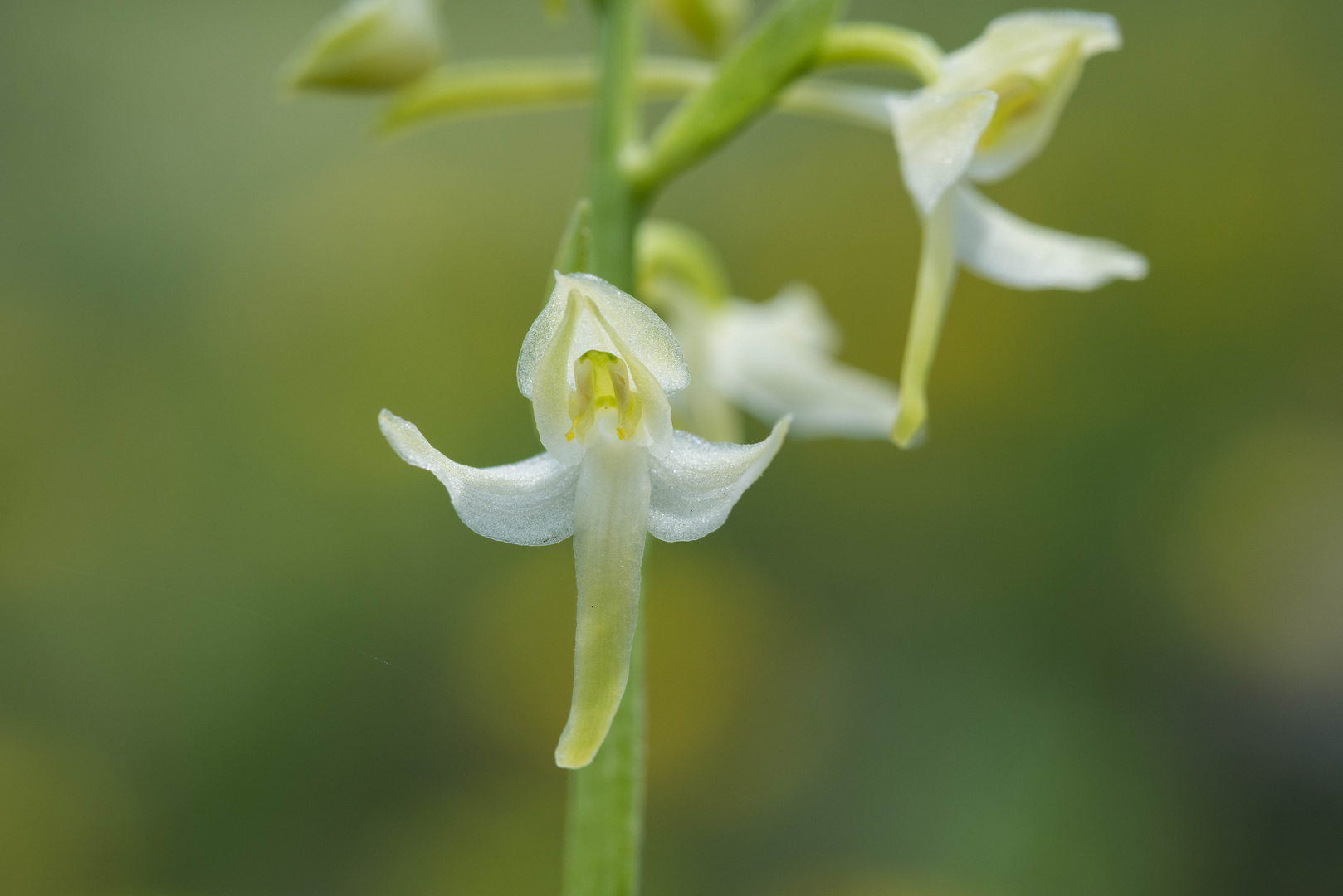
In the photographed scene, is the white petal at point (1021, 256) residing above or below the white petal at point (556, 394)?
above

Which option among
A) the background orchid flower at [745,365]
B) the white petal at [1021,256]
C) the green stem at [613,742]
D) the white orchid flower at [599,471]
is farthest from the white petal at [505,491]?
the background orchid flower at [745,365]

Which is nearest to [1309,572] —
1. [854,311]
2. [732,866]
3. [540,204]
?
[854,311]

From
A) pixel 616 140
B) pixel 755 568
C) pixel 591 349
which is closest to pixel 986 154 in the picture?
pixel 616 140

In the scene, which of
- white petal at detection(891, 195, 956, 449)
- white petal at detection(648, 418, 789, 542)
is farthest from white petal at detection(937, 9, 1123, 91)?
white petal at detection(648, 418, 789, 542)

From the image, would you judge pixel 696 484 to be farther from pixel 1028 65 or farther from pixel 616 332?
pixel 1028 65

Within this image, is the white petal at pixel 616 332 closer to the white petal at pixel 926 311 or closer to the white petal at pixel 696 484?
the white petal at pixel 696 484
